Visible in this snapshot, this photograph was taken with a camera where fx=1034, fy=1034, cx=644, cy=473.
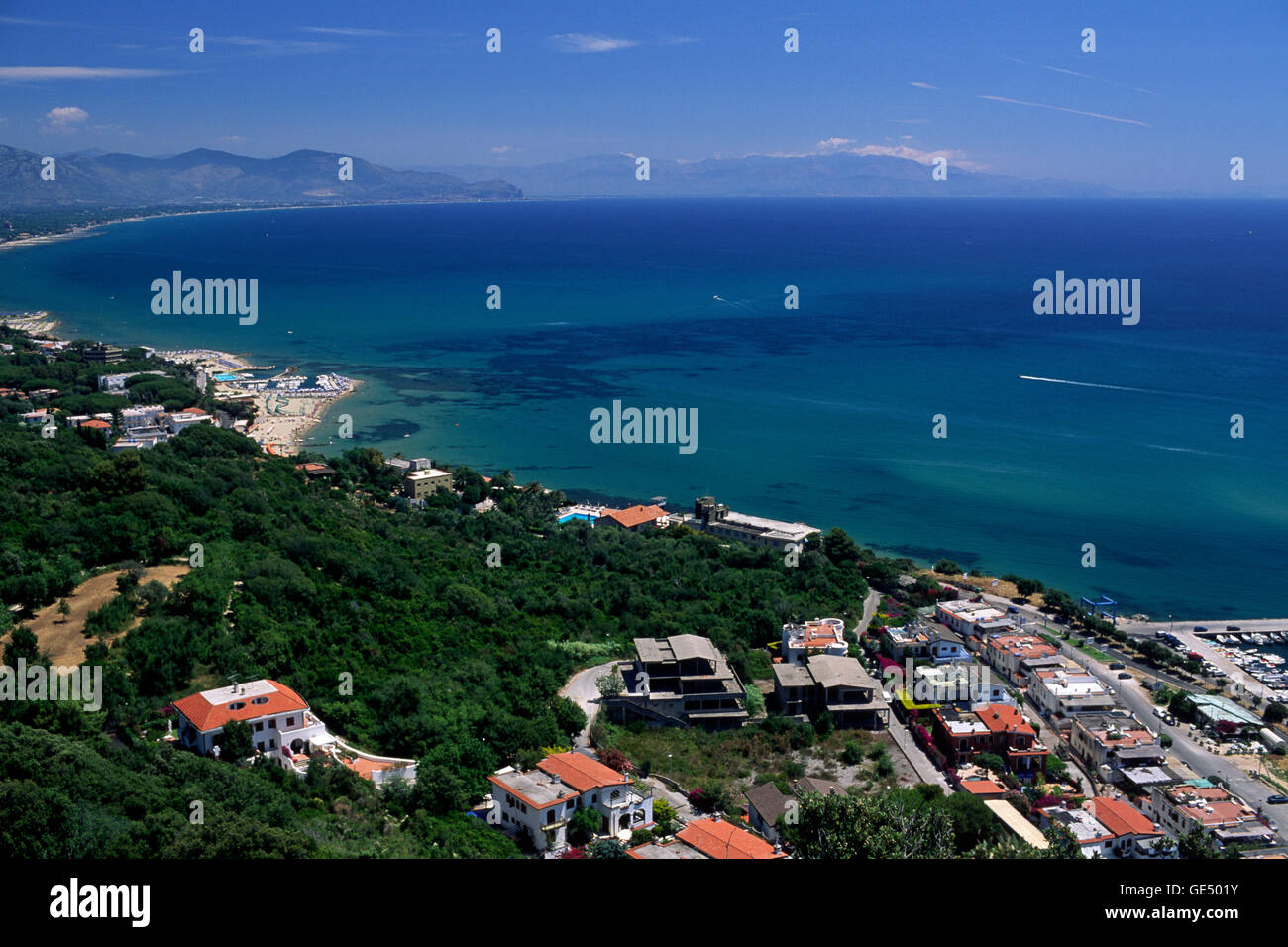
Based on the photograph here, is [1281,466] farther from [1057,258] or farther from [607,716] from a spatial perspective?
[1057,258]

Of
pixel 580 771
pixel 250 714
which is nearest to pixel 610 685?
pixel 580 771

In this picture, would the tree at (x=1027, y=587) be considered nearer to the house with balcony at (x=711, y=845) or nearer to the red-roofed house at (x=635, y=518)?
the red-roofed house at (x=635, y=518)

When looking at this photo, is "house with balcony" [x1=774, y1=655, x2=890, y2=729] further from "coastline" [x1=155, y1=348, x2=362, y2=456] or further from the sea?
"coastline" [x1=155, y1=348, x2=362, y2=456]

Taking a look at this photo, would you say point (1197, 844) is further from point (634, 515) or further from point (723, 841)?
point (634, 515)

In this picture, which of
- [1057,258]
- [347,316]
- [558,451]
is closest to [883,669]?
[558,451]

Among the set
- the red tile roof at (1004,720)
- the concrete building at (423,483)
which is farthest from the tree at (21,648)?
the concrete building at (423,483)
